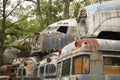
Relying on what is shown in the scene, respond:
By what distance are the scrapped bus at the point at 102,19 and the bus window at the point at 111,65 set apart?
2733 mm

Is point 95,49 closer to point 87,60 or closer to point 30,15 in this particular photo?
point 87,60

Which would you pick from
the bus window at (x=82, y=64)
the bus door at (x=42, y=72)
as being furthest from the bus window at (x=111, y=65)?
the bus door at (x=42, y=72)

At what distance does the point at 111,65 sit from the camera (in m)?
11.2

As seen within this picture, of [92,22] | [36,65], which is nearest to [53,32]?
[36,65]

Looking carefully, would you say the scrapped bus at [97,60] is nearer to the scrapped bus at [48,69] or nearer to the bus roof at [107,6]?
the bus roof at [107,6]

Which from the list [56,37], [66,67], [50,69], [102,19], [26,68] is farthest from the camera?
[26,68]

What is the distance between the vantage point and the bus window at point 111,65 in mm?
11125

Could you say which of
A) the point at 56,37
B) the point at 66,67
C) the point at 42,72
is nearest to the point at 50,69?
the point at 42,72

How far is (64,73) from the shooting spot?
13234 mm

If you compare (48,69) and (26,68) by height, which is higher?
(26,68)

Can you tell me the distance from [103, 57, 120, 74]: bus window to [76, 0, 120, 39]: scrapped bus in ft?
8.97

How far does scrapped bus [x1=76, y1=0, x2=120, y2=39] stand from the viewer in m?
14.0

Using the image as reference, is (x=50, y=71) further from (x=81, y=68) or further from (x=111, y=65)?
(x=111, y=65)

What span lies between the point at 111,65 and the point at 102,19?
3.45 metres
